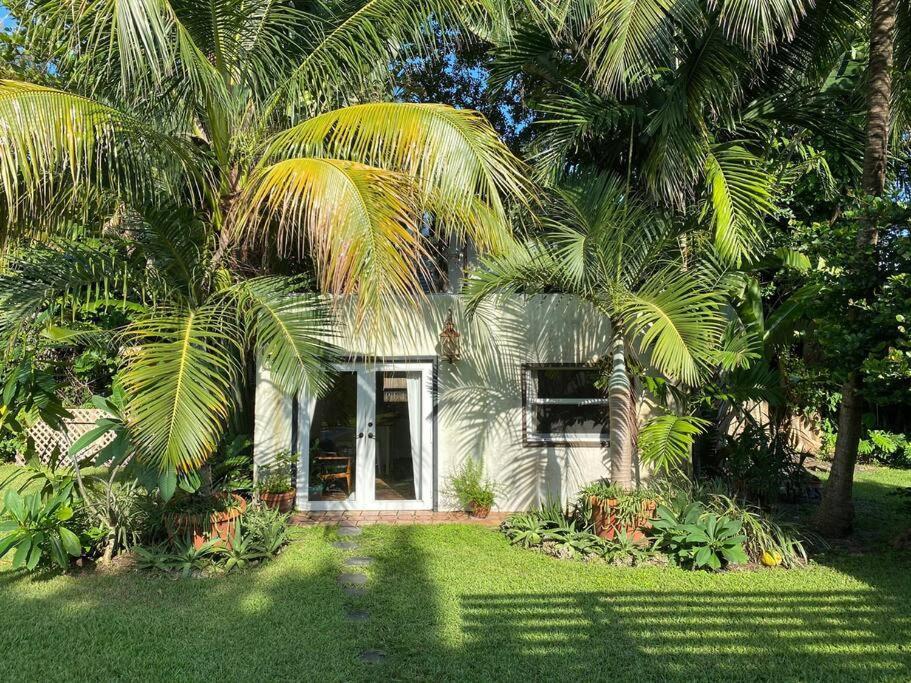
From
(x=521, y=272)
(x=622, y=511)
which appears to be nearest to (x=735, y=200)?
(x=521, y=272)

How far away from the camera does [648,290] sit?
6.34 m

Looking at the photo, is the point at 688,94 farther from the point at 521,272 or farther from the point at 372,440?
the point at 372,440

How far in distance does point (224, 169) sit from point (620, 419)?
4.84 m

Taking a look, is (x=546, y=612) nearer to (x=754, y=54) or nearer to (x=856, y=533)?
(x=856, y=533)

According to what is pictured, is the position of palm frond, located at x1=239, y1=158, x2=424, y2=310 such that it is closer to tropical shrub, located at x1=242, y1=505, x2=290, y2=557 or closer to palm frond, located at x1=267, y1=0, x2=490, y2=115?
palm frond, located at x1=267, y1=0, x2=490, y2=115

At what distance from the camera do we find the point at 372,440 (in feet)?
27.1

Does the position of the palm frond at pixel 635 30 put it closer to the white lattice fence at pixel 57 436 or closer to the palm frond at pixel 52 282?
the palm frond at pixel 52 282

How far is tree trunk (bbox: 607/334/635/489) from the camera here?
6.80 m

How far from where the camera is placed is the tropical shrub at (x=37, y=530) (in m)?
5.09

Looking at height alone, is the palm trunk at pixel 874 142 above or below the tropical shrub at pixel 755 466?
above

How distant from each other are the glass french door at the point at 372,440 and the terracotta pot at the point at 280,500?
12.0 inches

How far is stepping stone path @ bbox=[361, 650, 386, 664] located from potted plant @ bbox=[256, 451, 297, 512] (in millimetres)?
4031

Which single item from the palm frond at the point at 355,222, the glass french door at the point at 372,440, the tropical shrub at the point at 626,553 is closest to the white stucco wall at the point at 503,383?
the glass french door at the point at 372,440

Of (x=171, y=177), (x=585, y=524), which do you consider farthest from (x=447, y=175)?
(x=585, y=524)
